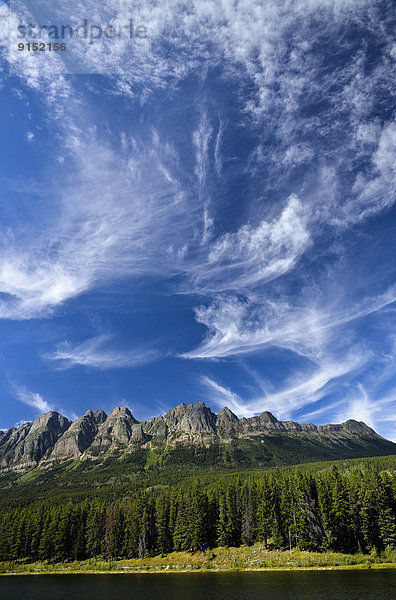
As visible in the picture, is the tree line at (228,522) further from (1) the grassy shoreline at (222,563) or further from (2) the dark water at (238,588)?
(2) the dark water at (238,588)

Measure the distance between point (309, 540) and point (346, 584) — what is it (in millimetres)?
43180

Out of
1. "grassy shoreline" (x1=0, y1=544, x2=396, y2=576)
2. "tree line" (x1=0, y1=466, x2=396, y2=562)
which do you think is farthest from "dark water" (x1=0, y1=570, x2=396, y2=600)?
"tree line" (x1=0, y1=466, x2=396, y2=562)

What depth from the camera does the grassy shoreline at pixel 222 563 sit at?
7462 cm

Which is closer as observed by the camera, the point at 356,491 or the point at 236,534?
the point at 356,491

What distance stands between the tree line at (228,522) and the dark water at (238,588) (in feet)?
77.4

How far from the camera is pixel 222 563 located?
90.4 m

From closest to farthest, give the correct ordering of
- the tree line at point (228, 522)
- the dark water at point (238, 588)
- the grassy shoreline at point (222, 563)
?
1. the dark water at point (238, 588)
2. the grassy shoreline at point (222, 563)
3. the tree line at point (228, 522)

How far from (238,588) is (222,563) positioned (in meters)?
41.4

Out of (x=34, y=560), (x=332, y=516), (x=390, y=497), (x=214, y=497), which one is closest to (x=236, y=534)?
(x=214, y=497)

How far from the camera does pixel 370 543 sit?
272 feet

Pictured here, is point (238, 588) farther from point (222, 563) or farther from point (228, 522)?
point (228, 522)

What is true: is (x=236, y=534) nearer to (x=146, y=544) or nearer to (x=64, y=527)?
(x=146, y=544)

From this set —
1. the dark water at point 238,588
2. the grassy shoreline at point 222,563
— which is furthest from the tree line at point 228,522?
the dark water at point 238,588

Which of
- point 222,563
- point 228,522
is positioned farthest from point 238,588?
point 228,522
